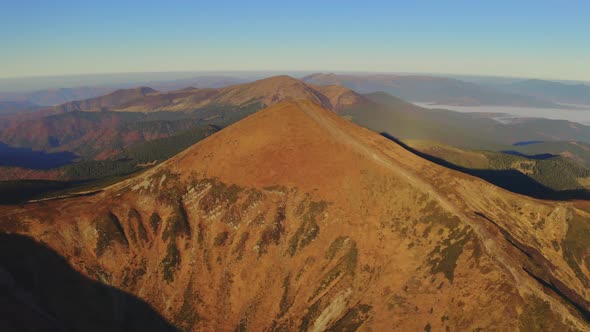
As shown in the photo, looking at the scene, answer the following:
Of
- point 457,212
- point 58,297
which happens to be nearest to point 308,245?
point 457,212

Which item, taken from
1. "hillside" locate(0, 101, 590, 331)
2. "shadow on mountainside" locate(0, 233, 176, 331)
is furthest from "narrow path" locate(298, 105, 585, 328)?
"shadow on mountainside" locate(0, 233, 176, 331)

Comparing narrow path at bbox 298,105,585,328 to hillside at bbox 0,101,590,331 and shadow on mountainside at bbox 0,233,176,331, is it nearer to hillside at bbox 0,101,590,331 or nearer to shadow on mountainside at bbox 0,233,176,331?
hillside at bbox 0,101,590,331

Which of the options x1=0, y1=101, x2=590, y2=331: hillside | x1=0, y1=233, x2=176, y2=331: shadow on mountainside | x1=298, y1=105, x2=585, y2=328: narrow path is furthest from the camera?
x1=0, y1=101, x2=590, y2=331: hillside

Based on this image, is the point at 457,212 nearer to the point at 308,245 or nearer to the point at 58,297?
the point at 308,245

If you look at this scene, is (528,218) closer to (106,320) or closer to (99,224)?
(106,320)

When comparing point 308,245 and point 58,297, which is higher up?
A: point 308,245

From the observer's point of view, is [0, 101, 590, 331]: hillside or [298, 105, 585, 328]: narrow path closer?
[298, 105, 585, 328]: narrow path
